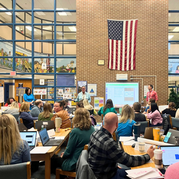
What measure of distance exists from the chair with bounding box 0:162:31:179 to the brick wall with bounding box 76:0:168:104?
7.91 meters

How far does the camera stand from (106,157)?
222cm

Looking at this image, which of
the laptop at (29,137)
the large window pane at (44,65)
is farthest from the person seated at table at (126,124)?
the large window pane at (44,65)

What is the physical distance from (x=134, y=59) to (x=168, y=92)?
232 cm

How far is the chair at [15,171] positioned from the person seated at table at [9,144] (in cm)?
25

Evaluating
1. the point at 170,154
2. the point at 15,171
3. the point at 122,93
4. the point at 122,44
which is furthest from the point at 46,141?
the point at 122,44

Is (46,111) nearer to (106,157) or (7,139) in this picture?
(7,139)

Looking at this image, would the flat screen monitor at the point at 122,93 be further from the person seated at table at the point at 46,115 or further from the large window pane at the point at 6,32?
the large window pane at the point at 6,32

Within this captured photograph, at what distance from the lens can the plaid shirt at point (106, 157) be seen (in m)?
2.20

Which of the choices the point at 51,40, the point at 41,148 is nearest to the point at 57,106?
the point at 41,148

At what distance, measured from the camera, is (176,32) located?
1056cm

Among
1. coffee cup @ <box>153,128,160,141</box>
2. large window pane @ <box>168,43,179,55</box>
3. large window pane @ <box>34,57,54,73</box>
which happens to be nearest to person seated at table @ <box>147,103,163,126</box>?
coffee cup @ <box>153,128,160,141</box>

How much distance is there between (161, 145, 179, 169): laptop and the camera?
2248 mm

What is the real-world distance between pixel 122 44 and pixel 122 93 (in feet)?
7.75

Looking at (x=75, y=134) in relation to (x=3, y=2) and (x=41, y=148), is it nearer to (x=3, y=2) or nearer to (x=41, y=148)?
(x=41, y=148)
